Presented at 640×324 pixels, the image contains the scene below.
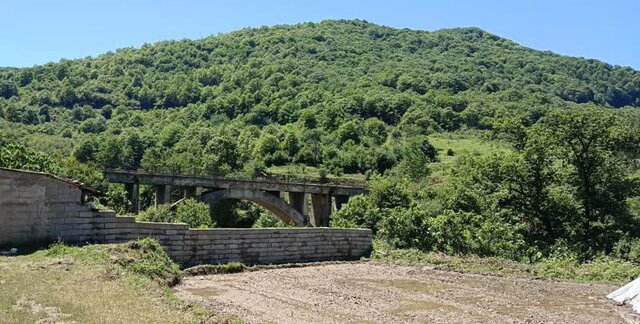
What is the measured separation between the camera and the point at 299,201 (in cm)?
5372

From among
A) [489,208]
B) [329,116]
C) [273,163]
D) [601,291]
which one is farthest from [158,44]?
[601,291]

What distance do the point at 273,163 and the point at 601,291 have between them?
8169 centimetres

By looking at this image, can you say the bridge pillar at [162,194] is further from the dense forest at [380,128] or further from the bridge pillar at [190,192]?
the dense forest at [380,128]

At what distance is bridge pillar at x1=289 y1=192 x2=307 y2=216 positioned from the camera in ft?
174

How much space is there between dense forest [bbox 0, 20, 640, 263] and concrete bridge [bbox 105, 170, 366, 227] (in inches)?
78.6

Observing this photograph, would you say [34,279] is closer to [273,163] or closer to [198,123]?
[273,163]

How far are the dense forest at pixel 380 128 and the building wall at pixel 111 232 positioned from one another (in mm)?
7582

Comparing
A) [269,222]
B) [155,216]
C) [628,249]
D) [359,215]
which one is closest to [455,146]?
[269,222]

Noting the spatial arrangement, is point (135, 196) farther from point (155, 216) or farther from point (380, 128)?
point (380, 128)

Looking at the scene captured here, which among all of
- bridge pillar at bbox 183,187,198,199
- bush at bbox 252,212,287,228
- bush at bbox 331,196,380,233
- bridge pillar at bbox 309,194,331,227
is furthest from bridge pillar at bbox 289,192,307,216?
bush at bbox 331,196,380,233

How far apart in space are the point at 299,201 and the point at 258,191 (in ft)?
17.3

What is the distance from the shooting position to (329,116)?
119812 mm

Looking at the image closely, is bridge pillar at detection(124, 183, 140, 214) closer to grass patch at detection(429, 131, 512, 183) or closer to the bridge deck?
the bridge deck

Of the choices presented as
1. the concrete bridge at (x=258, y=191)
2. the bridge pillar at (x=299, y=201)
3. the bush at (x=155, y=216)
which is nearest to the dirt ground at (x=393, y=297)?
the bush at (x=155, y=216)
